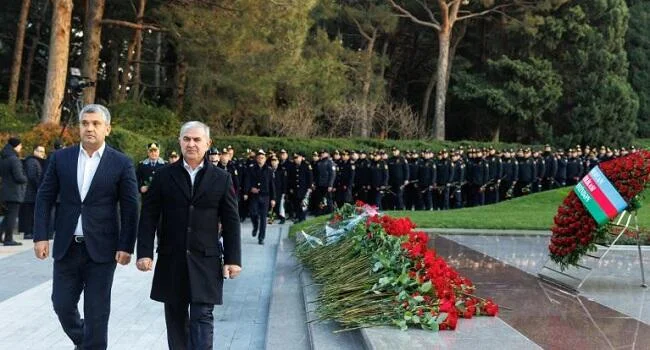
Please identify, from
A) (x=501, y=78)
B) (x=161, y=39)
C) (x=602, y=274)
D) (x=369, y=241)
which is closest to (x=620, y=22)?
(x=501, y=78)

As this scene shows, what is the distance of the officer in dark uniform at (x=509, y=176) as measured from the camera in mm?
23500

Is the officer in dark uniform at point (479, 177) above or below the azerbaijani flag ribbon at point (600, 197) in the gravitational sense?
below

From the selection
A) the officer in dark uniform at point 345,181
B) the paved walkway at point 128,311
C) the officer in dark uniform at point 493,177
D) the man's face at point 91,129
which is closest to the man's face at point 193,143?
the man's face at point 91,129

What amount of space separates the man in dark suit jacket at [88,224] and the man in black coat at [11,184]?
8472mm

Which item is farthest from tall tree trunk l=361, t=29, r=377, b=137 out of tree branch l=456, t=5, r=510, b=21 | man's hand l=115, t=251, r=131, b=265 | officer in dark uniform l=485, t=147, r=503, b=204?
man's hand l=115, t=251, r=131, b=265

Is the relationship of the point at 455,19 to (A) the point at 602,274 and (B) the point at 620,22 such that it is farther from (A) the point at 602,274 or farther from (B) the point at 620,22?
(A) the point at 602,274

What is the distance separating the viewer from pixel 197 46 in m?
22.3

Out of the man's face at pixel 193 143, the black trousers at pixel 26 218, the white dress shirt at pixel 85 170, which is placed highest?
the man's face at pixel 193 143

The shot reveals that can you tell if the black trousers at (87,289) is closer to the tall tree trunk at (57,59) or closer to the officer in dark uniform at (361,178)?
the officer in dark uniform at (361,178)

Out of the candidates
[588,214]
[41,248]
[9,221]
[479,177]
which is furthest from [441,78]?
[41,248]

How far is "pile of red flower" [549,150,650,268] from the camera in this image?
27.0 feet

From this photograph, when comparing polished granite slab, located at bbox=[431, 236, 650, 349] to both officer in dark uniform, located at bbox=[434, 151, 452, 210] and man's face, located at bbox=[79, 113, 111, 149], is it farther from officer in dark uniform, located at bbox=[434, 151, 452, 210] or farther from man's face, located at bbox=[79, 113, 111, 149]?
officer in dark uniform, located at bbox=[434, 151, 452, 210]

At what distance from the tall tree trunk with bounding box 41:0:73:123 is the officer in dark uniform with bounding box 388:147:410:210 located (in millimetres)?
9525

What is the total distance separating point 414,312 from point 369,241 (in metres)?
1.92
